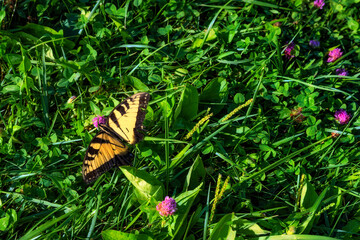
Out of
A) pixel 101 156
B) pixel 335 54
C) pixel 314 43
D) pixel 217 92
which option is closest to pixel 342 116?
pixel 335 54

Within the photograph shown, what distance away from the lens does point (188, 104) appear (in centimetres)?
271

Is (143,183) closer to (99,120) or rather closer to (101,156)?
(101,156)

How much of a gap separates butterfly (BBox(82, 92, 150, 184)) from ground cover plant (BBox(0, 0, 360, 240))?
12 centimetres

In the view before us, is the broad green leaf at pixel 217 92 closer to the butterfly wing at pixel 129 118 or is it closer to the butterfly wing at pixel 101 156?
the butterfly wing at pixel 129 118

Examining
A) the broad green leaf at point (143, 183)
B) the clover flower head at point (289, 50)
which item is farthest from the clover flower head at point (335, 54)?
the broad green leaf at point (143, 183)

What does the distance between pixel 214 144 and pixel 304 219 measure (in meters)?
0.81

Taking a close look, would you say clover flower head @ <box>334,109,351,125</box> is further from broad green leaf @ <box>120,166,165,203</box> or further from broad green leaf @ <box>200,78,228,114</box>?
broad green leaf @ <box>120,166,165,203</box>

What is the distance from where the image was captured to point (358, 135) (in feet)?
9.28

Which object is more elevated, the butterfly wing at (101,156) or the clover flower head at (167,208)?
the butterfly wing at (101,156)

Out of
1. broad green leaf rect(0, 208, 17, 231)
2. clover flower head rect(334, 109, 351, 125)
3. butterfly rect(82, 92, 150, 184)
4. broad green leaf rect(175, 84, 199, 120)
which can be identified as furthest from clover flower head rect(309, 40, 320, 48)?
broad green leaf rect(0, 208, 17, 231)

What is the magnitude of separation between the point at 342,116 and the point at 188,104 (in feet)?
4.10

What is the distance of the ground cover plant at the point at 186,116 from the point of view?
248cm

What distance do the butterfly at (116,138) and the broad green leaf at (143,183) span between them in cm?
17

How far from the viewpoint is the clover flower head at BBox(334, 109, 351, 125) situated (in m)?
2.87
